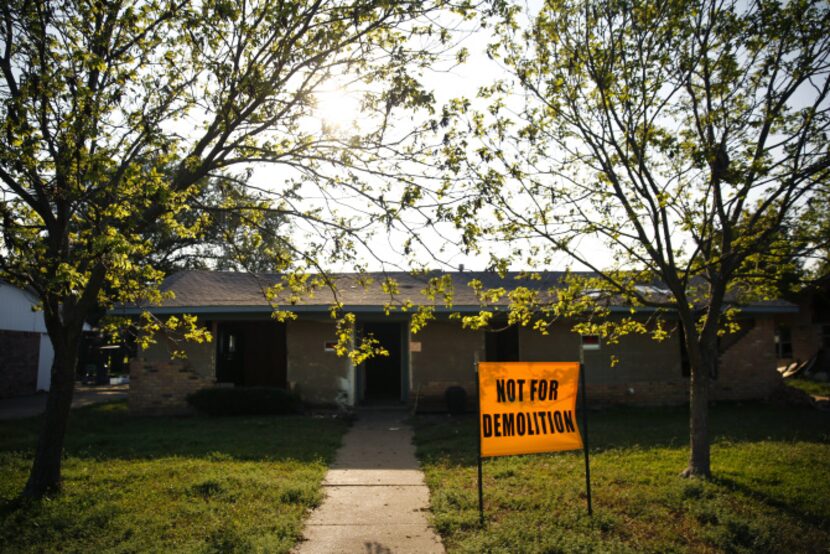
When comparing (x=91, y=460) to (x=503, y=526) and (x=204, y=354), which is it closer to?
(x=204, y=354)

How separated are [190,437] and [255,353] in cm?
564

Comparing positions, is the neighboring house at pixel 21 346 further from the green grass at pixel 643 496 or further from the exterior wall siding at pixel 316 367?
the green grass at pixel 643 496

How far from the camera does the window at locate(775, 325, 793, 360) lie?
25.6 meters

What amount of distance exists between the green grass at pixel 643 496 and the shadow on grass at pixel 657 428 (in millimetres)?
52

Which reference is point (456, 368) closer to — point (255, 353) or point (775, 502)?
point (255, 353)

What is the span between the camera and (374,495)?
7445 millimetres

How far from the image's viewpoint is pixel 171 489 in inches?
292

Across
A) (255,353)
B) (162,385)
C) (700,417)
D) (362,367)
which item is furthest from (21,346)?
(700,417)

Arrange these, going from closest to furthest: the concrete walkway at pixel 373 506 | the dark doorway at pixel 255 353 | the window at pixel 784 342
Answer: the concrete walkway at pixel 373 506, the dark doorway at pixel 255 353, the window at pixel 784 342

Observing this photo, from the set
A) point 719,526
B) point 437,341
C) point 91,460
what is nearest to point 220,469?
point 91,460

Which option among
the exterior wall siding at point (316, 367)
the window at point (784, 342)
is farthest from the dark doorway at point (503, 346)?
the window at point (784, 342)

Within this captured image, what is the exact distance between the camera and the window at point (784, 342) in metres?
25.6

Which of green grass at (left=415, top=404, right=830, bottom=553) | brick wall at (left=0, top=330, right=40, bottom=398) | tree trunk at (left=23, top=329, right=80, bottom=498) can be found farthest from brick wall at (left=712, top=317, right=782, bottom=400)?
brick wall at (left=0, top=330, right=40, bottom=398)

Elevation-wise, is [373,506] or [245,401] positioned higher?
[245,401]
